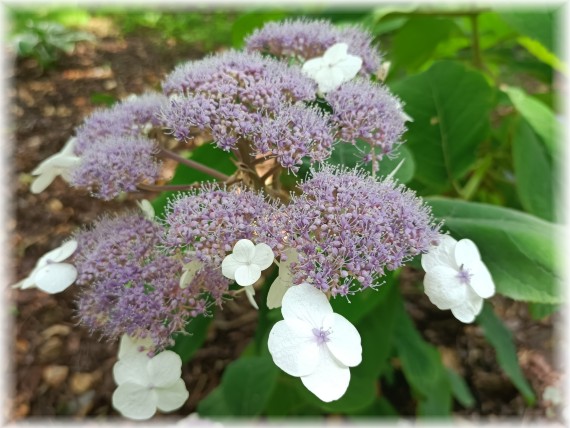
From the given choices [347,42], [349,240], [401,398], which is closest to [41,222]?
[401,398]

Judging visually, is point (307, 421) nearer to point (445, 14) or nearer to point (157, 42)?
point (445, 14)

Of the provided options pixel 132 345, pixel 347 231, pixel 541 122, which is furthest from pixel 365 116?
pixel 541 122

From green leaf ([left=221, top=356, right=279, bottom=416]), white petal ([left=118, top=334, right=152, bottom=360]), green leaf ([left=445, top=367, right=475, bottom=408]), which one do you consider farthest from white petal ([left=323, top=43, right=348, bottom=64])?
green leaf ([left=445, top=367, right=475, bottom=408])

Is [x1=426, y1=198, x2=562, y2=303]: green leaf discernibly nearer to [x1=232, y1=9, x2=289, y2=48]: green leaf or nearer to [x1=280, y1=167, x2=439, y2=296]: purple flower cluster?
[x1=280, y1=167, x2=439, y2=296]: purple flower cluster

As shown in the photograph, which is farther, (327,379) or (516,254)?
(516,254)

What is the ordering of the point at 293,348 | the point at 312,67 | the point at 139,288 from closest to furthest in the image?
1. the point at 293,348
2. the point at 139,288
3. the point at 312,67

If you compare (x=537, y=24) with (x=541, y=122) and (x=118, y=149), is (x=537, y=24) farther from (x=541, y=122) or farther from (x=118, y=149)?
(x=118, y=149)

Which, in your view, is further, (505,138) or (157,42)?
(157,42)
